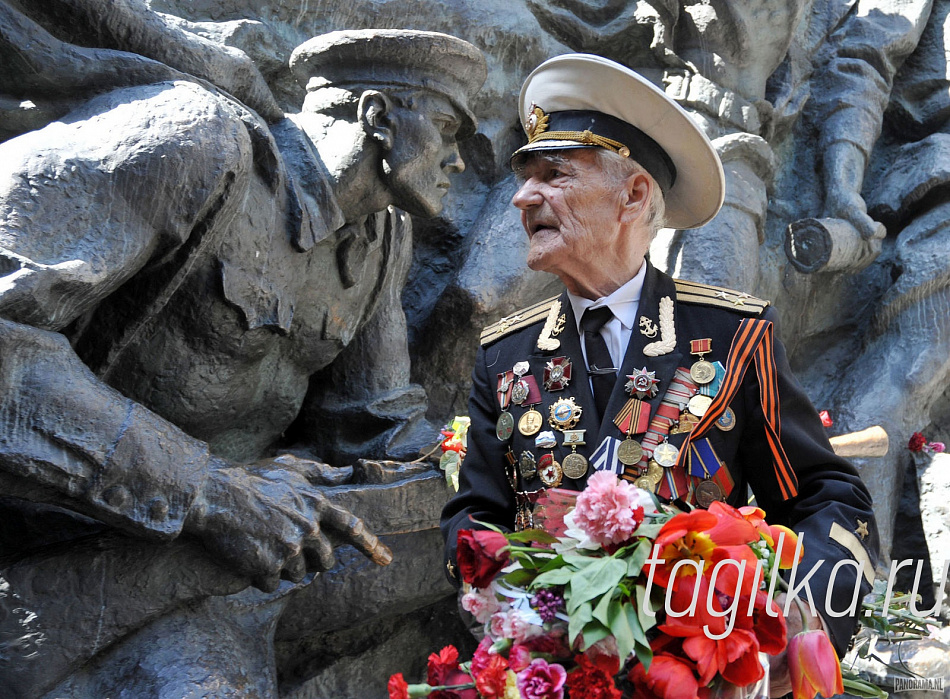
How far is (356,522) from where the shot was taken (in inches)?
101

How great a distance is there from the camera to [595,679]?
59.5 inches

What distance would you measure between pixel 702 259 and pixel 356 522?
6.88 feet

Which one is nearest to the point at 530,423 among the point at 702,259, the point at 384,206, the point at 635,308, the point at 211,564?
the point at 635,308

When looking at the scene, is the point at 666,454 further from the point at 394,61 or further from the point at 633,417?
the point at 394,61

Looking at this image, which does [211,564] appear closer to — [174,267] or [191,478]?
[191,478]

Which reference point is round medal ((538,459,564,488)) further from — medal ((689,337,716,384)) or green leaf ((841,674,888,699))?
green leaf ((841,674,888,699))

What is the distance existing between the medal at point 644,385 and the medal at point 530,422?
0.63ft

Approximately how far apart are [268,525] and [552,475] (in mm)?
774

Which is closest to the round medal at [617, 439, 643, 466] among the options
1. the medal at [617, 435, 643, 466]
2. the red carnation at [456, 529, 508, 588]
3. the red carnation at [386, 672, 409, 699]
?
the medal at [617, 435, 643, 466]

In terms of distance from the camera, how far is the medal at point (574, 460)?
6.59 feet

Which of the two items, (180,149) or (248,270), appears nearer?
(180,149)

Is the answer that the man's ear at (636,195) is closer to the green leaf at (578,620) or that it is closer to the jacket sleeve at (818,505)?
the jacket sleeve at (818,505)

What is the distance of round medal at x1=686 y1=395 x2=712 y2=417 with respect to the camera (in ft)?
6.53

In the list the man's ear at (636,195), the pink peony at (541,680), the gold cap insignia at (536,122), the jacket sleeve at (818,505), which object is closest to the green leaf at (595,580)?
the pink peony at (541,680)
